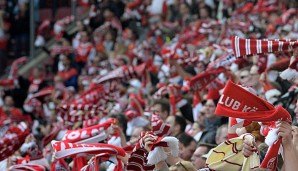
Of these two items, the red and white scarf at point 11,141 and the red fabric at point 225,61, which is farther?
the red fabric at point 225,61

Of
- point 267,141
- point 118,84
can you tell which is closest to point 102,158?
A: point 267,141

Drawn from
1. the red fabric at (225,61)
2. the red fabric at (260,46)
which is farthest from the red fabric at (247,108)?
the red fabric at (225,61)

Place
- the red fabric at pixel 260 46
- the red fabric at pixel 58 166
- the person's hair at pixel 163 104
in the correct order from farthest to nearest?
the person's hair at pixel 163 104, the red fabric at pixel 58 166, the red fabric at pixel 260 46

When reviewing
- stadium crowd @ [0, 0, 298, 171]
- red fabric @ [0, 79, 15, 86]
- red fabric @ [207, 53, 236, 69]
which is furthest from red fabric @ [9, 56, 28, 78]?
red fabric @ [207, 53, 236, 69]

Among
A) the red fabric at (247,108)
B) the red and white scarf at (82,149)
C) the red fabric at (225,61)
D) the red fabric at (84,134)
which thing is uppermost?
the red fabric at (247,108)

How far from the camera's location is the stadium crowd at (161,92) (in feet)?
20.8

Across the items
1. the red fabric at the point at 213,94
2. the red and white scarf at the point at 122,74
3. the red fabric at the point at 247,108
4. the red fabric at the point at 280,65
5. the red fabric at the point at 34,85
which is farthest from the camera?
the red fabric at the point at 34,85

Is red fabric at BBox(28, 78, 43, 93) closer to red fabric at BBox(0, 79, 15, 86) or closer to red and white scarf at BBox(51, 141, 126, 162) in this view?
red fabric at BBox(0, 79, 15, 86)

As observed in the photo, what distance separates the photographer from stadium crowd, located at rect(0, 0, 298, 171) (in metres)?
6.33

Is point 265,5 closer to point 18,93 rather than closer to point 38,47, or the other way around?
point 18,93

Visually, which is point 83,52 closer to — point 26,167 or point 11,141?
point 11,141

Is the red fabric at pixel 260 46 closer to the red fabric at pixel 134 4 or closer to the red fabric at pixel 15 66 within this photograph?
the red fabric at pixel 15 66

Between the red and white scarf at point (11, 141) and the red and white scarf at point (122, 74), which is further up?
the red and white scarf at point (11, 141)

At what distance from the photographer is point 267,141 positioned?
19.0 feet
